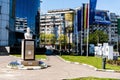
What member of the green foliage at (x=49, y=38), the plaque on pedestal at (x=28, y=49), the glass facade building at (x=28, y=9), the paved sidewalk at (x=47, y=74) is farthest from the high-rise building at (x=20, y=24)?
the paved sidewalk at (x=47, y=74)

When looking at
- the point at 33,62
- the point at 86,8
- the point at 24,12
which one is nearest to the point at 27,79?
the point at 33,62

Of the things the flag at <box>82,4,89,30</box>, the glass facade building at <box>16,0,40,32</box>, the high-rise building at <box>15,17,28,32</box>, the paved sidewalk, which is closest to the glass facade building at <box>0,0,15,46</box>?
the high-rise building at <box>15,17,28,32</box>

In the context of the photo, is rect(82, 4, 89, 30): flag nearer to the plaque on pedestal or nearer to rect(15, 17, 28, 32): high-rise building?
the plaque on pedestal

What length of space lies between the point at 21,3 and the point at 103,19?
69932mm

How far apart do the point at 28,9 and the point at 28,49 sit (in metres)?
80.9

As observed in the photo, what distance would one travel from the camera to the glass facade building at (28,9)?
108 metres

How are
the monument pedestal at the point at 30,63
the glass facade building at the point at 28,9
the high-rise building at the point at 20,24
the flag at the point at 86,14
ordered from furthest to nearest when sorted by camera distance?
the glass facade building at the point at 28,9 < the high-rise building at the point at 20,24 < the flag at the point at 86,14 < the monument pedestal at the point at 30,63

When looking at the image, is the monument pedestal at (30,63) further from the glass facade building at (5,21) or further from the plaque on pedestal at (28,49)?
the glass facade building at (5,21)

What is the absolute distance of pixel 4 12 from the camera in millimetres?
75000

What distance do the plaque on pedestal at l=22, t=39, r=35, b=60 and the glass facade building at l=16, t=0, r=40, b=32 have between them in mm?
74278

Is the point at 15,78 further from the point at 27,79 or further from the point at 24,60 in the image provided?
the point at 24,60

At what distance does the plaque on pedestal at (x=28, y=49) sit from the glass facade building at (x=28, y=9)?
2924 inches

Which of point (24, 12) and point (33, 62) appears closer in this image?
point (33, 62)

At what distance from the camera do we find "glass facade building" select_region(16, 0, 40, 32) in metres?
108
